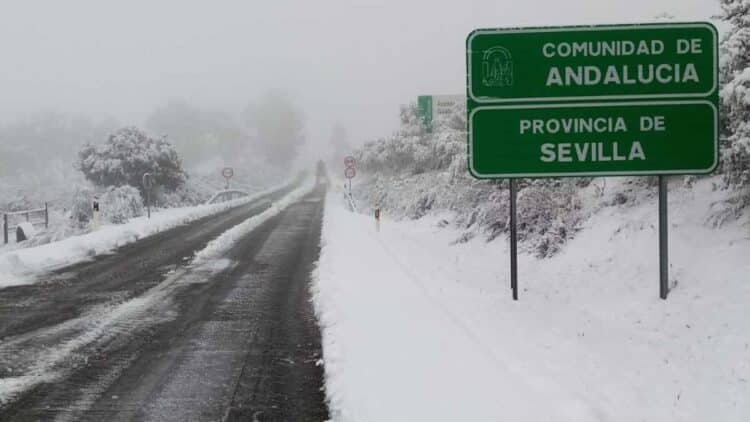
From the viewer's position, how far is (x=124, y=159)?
31266 mm

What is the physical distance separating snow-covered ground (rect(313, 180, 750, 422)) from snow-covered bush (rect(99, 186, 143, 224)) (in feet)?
51.5

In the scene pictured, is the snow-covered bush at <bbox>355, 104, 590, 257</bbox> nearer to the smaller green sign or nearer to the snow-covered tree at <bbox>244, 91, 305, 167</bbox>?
the smaller green sign

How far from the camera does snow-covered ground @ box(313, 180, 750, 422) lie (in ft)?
14.5

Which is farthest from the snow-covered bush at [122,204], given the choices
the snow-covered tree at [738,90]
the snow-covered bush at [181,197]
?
the snow-covered tree at [738,90]

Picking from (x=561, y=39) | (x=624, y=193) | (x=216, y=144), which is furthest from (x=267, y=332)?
(x=216, y=144)

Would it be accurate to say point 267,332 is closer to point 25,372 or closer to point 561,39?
point 25,372

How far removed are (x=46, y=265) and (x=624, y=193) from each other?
Result: 1127cm

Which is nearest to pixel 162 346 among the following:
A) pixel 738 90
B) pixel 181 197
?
pixel 738 90

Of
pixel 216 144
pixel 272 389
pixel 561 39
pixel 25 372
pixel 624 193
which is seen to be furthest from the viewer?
pixel 216 144

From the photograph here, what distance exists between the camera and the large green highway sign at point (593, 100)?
8.07 m

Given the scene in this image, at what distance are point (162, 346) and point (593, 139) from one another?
631cm

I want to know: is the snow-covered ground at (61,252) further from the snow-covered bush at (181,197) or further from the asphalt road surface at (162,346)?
the snow-covered bush at (181,197)

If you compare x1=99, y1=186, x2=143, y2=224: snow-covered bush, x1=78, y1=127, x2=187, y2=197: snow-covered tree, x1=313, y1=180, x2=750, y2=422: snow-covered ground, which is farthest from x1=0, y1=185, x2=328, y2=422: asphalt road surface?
x1=78, y1=127, x2=187, y2=197: snow-covered tree

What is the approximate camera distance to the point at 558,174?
8.53 m
